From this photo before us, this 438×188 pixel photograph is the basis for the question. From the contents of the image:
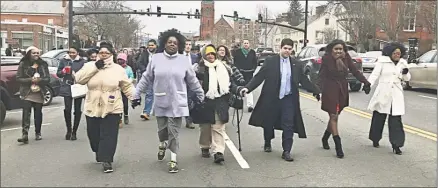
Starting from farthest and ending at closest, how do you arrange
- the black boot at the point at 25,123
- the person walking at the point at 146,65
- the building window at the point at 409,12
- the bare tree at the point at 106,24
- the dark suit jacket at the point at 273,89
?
1. the bare tree at the point at 106,24
2. the building window at the point at 409,12
3. the person walking at the point at 146,65
4. the black boot at the point at 25,123
5. the dark suit jacket at the point at 273,89

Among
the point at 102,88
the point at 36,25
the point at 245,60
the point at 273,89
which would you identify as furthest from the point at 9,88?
the point at 36,25

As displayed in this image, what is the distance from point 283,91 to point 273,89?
15 centimetres

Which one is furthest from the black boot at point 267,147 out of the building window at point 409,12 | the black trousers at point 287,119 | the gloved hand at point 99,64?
the building window at point 409,12

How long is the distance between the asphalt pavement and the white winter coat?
26.7 inches

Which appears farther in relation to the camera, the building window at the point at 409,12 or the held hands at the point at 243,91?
the building window at the point at 409,12

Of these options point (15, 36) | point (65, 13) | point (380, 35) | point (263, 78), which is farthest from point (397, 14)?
point (263, 78)

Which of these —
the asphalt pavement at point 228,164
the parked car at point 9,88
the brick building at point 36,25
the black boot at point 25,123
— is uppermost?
the brick building at point 36,25

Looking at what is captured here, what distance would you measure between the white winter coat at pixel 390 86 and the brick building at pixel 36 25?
21.5 m

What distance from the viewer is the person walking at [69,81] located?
839 centimetres

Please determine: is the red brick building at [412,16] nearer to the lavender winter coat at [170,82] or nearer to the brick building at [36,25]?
the brick building at [36,25]

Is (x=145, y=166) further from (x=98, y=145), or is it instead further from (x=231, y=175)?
(x=231, y=175)

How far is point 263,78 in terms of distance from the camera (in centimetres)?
731

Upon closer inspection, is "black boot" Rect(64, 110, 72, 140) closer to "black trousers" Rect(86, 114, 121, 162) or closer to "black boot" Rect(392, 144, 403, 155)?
"black trousers" Rect(86, 114, 121, 162)

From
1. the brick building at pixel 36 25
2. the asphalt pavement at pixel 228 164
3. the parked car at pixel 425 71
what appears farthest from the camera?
the brick building at pixel 36 25
